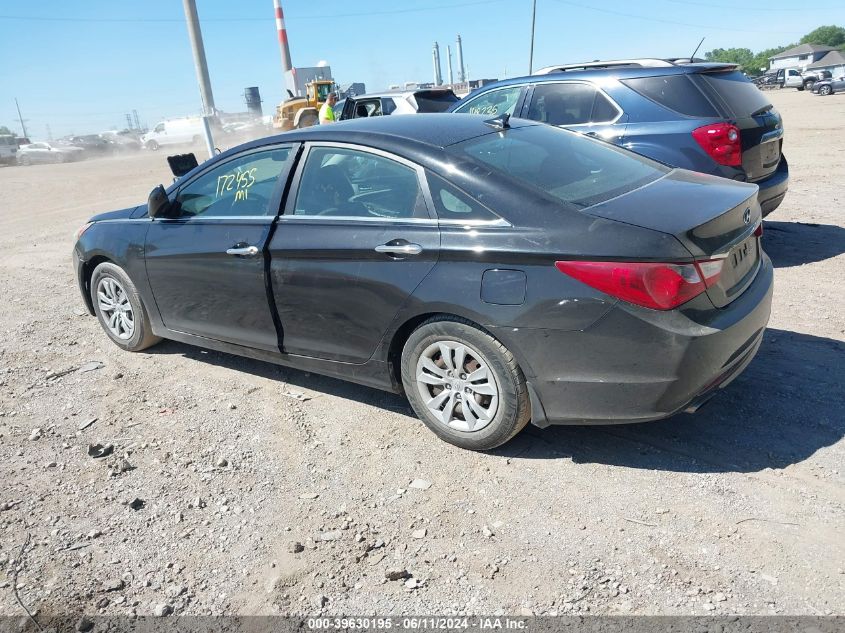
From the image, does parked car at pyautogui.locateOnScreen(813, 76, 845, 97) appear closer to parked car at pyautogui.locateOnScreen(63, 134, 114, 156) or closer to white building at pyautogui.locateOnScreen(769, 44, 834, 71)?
parked car at pyautogui.locateOnScreen(63, 134, 114, 156)

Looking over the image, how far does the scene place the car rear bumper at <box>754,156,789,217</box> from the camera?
5.98 meters

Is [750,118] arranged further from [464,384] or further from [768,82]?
[768,82]

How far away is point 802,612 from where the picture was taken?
2355 mm

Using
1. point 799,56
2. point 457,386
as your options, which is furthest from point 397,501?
point 799,56

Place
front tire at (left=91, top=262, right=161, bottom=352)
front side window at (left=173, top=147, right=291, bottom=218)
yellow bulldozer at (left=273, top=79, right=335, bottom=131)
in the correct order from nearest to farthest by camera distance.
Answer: front side window at (left=173, top=147, right=291, bottom=218) < front tire at (left=91, top=262, right=161, bottom=352) < yellow bulldozer at (left=273, top=79, right=335, bottom=131)

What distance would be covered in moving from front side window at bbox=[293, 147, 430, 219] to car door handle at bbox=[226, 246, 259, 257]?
0.35 m

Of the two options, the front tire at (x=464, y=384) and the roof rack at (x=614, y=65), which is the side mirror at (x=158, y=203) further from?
the roof rack at (x=614, y=65)

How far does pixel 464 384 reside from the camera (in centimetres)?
345

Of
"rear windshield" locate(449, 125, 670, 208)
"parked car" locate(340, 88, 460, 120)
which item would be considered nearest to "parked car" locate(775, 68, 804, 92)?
"parked car" locate(340, 88, 460, 120)

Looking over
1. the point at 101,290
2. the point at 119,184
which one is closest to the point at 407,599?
the point at 101,290

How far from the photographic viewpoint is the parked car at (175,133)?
1871 inches

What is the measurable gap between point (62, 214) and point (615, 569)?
48.1 feet

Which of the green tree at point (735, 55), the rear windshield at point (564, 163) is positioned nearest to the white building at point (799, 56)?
the green tree at point (735, 55)

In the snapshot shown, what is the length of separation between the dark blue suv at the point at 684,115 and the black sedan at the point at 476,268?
205cm
